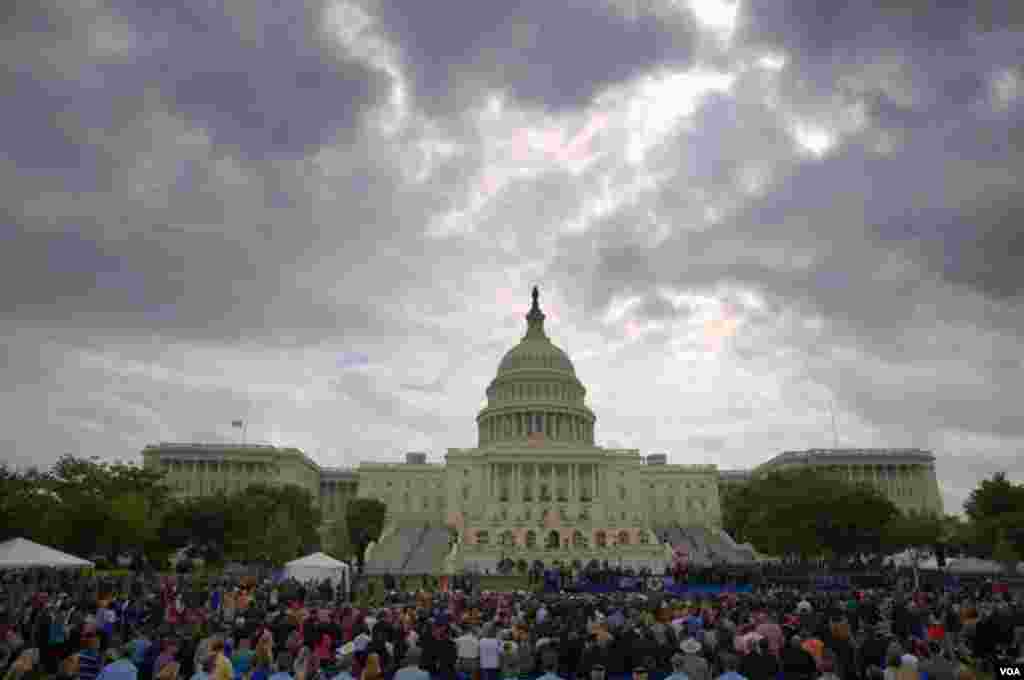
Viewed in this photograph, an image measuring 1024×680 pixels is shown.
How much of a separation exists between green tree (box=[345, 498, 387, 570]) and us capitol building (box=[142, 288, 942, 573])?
9.36 ft

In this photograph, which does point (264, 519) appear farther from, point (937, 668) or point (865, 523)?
point (937, 668)

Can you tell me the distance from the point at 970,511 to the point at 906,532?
13.8 meters

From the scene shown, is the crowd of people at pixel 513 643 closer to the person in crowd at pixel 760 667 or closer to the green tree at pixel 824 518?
the person in crowd at pixel 760 667

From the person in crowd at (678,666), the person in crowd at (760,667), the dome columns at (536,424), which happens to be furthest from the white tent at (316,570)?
the dome columns at (536,424)

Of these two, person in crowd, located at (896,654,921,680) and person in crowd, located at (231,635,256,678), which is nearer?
person in crowd, located at (896,654,921,680)

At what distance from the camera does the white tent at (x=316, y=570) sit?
4691 cm

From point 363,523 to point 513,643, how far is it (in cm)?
9309

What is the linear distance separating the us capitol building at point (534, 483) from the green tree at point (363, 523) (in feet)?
9.36

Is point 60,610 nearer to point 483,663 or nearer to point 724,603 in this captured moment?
point 483,663

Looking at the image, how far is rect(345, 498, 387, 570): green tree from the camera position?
10688 centimetres

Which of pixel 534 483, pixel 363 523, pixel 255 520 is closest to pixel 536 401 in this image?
pixel 534 483

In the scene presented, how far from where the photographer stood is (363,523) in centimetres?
10725

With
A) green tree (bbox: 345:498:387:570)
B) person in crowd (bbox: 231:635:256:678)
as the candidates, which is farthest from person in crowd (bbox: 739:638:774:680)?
green tree (bbox: 345:498:387:570)

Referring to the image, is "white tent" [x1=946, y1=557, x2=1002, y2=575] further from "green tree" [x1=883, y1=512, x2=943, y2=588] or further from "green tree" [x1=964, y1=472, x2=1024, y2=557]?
"green tree" [x1=883, y1=512, x2=943, y2=588]
